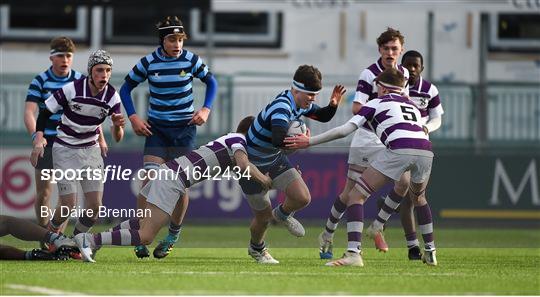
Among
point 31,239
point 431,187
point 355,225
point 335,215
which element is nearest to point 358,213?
A: point 355,225

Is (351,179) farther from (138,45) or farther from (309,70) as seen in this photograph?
(138,45)

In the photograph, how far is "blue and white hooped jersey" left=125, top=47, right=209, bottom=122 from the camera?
14836 millimetres

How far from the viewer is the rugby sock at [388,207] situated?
14570 mm

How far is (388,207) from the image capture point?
1460cm

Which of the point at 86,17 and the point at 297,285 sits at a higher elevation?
the point at 86,17

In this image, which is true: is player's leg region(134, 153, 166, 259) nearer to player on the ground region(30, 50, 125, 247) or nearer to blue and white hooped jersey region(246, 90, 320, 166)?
player on the ground region(30, 50, 125, 247)

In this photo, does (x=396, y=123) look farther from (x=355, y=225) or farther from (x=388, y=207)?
(x=388, y=207)

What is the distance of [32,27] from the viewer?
24.1 m

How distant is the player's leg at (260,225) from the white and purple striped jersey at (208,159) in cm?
42

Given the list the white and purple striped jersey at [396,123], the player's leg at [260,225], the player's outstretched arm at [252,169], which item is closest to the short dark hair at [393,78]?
the white and purple striped jersey at [396,123]

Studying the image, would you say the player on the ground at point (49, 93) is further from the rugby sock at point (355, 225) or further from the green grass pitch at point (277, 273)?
the rugby sock at point (355, 225)

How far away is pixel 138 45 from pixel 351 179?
9.38m

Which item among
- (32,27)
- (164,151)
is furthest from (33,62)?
(164,151)

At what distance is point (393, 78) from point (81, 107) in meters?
2.78
